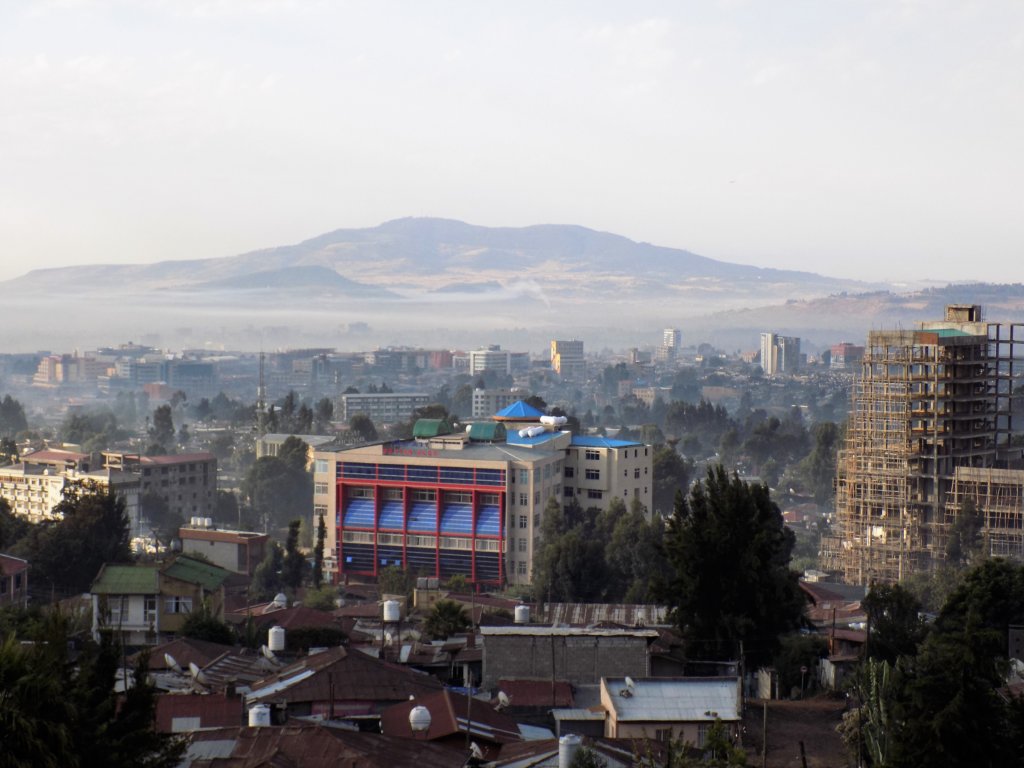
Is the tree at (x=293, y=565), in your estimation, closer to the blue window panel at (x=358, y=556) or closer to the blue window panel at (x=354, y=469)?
the blue window panel at (x=358, y=556)

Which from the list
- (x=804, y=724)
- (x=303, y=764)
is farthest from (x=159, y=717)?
(x=804, y=724)

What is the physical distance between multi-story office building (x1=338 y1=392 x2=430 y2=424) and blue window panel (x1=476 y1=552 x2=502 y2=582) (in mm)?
58440

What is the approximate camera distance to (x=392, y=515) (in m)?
37.5

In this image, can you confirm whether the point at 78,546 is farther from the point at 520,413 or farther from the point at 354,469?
the point at 520,413

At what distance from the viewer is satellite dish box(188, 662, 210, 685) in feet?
57.0

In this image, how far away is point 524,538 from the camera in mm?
36625

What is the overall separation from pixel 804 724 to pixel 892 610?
494cm

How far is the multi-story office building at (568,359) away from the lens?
15400 cm

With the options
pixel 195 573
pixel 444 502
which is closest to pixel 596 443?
pixel 444 502

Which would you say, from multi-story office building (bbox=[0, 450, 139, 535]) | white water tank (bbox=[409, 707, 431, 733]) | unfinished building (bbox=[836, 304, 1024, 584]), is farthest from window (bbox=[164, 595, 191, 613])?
multi-story office building (bbox=[0, 450, 139, 535])

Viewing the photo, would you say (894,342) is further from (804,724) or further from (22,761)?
(22,761)

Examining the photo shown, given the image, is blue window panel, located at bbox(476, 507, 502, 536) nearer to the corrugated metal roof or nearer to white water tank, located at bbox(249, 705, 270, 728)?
the corrugated metal roof

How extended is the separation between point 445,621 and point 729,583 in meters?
3.82

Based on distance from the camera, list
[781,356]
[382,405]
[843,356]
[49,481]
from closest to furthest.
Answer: [49,481], [382,405], [843,356], [781,356]
